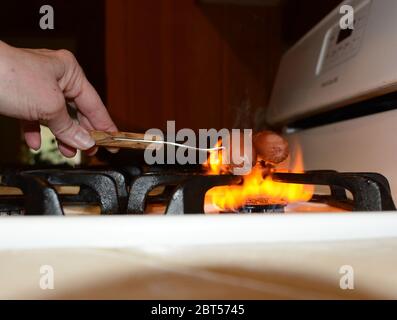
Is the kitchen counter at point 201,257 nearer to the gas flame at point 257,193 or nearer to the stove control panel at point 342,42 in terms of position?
the gas flame at point 257,193

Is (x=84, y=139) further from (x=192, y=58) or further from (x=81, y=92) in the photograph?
(x=192, y=58)

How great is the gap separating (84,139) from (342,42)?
54 centimetres

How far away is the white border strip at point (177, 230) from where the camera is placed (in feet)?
1.00

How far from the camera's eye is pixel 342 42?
0.80 m

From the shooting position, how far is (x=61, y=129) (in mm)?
595

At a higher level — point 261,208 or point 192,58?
point 192,58

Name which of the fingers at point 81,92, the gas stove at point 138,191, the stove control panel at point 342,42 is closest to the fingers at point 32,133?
the fingers at point 81,92

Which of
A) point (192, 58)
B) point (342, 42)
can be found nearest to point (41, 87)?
point (342, 42)

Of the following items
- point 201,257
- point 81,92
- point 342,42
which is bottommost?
point 201,257

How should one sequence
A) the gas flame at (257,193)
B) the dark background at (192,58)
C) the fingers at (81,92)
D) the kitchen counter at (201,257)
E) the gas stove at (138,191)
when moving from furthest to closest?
the dark background at (192,58), the fingers at (81,92), the gas flame at (257,193), the gas stove at (138,191), the kitchen counter at (201,257)

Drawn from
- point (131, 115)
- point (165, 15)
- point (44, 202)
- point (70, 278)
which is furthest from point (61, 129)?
point (165, 15)

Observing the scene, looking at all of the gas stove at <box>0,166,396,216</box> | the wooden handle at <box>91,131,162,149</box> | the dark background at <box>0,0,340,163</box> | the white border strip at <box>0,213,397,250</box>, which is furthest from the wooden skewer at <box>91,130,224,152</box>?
the dark background at <box>0,0,340,163</box>

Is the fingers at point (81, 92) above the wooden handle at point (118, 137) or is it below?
above

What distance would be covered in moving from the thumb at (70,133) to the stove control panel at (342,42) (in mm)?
493
